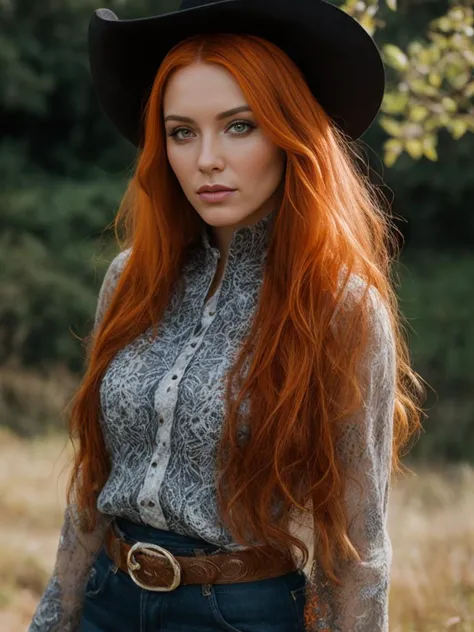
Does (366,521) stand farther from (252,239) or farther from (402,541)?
(402,541)

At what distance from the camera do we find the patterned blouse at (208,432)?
1.87m

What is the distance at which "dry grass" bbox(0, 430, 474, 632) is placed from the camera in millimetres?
3531

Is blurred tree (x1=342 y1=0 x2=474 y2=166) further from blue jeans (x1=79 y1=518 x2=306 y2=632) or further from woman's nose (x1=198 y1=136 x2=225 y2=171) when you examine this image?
blue jeans (x1=79 y1=518 x2=306 y2=632)

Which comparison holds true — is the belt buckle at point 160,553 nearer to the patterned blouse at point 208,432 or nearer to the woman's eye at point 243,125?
the patterned blouse at point 208,432

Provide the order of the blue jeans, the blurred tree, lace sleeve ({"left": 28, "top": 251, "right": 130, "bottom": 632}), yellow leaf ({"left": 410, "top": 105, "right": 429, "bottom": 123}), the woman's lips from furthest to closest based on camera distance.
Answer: yellow leaf ({"left": 410, "top": 105, "right": 429, "bottom": 123}), the blurred tree, lace sleeve ({"left": 28, "top": 251, "right": 130, "bottom": 632}), the woman's lips, the blue jeans

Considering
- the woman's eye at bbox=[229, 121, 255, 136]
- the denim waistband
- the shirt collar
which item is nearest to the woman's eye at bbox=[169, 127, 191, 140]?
the woman's eye at bbox=[229, 121, 255, 136]

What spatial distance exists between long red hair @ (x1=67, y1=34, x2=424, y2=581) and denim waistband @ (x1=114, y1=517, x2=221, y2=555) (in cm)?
7

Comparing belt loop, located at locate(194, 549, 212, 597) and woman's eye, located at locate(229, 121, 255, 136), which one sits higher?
woman's eye, located at locate(229, 121, 255, 136)

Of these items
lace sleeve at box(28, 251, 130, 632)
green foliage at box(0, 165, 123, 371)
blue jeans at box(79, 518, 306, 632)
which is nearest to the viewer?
blue jeans at box(79, 518, 306, 632)

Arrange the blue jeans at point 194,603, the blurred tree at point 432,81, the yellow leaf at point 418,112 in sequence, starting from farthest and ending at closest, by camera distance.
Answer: the yellow leaf at point 418,112
the blurred tree at point 432,81
the blue jeans at point 194,603

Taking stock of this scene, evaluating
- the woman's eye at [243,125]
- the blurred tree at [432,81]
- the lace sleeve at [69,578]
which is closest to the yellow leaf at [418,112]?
the blurred tree at [432,81]

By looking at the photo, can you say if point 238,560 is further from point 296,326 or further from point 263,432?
point 296,326

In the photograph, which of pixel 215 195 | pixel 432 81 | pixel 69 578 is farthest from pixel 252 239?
pixel 432 81

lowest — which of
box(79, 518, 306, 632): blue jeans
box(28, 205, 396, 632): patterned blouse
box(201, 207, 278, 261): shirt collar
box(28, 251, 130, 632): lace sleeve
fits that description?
box(28, 251, 130, 632): lace sleeve
